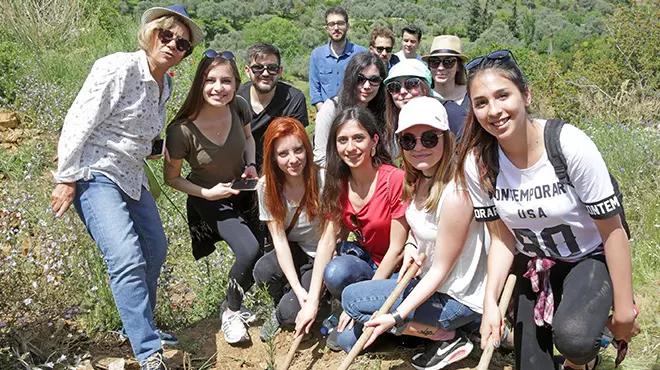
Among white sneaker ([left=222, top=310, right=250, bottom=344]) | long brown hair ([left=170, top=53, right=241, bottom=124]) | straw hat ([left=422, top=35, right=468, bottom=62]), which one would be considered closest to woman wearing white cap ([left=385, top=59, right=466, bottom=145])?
straw hat ([left=422, top=35, right=468, bottom=62])

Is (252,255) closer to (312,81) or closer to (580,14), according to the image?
(312,81)

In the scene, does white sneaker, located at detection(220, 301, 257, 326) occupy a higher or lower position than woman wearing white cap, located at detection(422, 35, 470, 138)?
lower

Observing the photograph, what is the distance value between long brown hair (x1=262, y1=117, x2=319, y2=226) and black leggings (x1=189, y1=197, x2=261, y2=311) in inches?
11.2

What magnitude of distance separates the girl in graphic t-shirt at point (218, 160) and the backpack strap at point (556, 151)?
187 centimetres

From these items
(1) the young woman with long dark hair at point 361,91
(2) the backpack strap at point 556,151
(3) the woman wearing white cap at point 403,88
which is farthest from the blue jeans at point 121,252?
(2) the backpack strap at point 556,151

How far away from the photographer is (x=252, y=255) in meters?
3.61

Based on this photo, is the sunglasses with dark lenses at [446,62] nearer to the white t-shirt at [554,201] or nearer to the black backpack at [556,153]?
the white t-shirt at [554,201]

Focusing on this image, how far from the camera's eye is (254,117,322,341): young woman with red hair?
3.45 meters

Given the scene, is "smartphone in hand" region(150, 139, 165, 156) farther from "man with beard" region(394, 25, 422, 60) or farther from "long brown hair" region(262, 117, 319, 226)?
"man with beard" region(394, 25, 422, 60)

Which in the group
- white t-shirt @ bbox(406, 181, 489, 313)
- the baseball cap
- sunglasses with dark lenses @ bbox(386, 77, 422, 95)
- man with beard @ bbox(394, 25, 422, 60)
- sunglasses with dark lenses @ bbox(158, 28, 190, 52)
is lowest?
white t-shirt @ bbox(406, 181, 489, 313)

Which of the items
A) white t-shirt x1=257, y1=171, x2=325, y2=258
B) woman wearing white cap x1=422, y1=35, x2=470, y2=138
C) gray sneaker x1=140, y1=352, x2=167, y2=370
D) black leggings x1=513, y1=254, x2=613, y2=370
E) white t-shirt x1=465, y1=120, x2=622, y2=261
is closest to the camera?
white t-shirt x1=465, y1=120, x2=622, y2=261

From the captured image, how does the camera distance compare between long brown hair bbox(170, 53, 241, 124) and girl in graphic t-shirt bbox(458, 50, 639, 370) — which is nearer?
girl in graphic t-shirt bbox(458, 50, 639, 370)

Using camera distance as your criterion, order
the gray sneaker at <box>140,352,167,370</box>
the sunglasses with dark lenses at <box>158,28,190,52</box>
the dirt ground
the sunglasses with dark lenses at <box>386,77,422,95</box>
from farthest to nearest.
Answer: the sunglasses with dark lenses at <box>386,77,422,95</box>
the dirt ground
the sunglasses with dark lenses at <box>158,28,190,52</box>
the gray sneaker at <box>140,352,167,370</box>

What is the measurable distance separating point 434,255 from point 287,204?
98 centimetres
